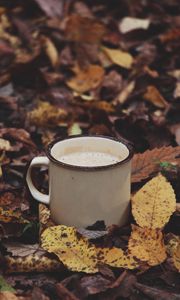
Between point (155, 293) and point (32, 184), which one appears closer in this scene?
point (155, 293)

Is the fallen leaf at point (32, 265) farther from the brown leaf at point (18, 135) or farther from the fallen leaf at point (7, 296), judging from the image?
the brown leaf at point (18, 135)

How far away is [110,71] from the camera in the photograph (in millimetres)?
2010

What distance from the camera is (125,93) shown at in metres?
1.89

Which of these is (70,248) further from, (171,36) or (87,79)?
(171,36)

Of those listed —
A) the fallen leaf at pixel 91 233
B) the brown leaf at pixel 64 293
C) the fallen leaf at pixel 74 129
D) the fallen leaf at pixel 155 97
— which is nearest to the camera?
the brown leaf at pixel 64 293

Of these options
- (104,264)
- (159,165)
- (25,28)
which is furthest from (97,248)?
(25,28)

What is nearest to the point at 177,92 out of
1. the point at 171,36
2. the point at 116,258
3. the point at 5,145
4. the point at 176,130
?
the point at 176,130

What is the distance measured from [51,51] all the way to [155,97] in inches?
16.5

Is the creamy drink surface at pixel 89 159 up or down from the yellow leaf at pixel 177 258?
up

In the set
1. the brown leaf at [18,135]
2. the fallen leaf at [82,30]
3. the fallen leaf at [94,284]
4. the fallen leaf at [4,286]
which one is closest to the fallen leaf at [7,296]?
the fallen leaf at [4,286]

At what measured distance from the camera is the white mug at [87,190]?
1204 mm

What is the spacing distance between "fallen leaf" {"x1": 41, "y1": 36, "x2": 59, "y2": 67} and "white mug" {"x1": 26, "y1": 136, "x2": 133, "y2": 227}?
2.62ft

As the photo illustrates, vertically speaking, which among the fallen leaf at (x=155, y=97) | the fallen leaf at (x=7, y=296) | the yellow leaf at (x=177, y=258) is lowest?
the fallen leaf at (x=155, y=97)

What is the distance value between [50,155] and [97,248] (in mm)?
195
